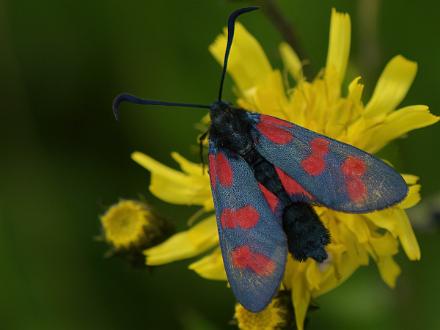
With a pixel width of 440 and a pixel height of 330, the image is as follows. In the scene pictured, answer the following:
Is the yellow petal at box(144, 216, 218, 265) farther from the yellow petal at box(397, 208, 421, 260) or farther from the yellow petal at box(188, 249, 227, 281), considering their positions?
the yellow petal at box(397, 208, 421, 260)

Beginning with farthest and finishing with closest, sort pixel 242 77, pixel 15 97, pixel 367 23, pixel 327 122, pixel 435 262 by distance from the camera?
pixel 15 97
pixel 435 262
pixel 367 23
pixel 242 77
pixel 327 122

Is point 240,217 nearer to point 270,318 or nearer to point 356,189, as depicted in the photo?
point 356,189

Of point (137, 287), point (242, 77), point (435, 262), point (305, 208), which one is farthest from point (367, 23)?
point (137, 287)

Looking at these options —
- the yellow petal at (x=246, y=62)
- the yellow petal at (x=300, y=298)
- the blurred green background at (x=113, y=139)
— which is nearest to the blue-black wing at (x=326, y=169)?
the yellow petal at (x=300, y=298)

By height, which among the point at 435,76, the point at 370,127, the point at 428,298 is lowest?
the point at 428,298

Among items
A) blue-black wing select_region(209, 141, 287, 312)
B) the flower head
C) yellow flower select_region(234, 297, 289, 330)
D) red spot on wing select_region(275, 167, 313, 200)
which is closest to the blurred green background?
the flower head

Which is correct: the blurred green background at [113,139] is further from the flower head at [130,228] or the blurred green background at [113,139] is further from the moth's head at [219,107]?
the moth's head at [219,107]

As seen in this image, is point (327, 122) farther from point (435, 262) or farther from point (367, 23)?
point (435, 262)
